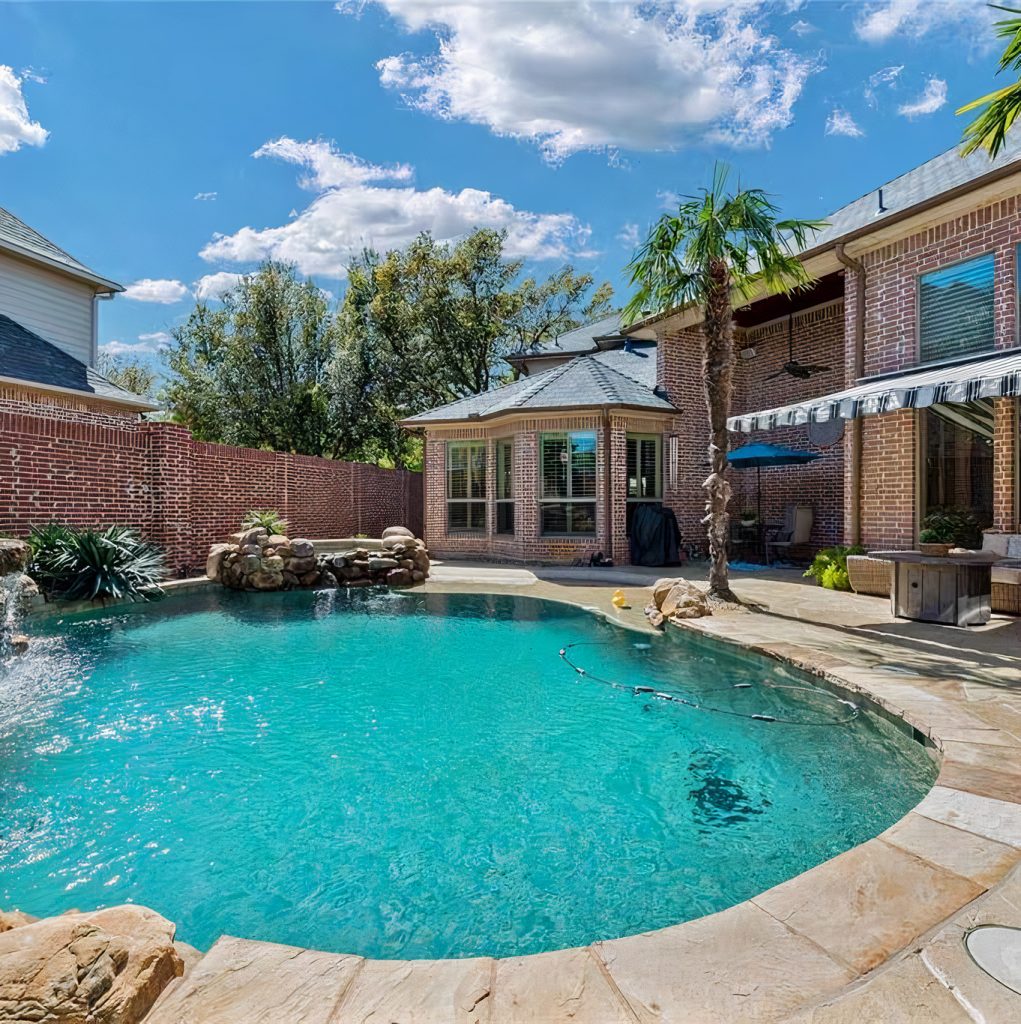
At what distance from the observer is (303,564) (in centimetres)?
1123

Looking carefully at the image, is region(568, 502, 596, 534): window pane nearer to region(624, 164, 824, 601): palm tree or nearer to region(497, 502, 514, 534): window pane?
region(497, 502, 514, 534): window pane

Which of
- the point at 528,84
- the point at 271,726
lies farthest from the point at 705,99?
the point at 271,726

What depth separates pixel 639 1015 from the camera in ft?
5.12

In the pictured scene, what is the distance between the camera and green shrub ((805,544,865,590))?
9.13m

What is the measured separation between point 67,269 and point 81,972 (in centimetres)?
1753

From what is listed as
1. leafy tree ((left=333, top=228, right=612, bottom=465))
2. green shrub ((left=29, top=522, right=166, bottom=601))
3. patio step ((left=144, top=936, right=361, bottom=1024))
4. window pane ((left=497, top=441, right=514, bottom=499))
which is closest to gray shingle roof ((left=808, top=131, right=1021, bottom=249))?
window pane ((left=497, top=441, right=514, bottom=499))

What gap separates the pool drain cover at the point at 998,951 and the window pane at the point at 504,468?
12457mm

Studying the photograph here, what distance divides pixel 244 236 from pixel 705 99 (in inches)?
860

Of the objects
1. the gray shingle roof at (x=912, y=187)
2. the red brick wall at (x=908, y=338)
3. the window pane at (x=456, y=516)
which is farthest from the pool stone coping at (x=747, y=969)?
the window pane at (x=456, y=516)

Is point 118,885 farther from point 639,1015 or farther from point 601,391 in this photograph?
point 601,391

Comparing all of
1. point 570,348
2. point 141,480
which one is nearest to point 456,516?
point 141,480

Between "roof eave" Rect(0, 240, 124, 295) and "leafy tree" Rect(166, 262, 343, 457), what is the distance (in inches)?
270

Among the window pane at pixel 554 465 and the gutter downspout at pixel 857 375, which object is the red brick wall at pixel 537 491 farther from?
the gutter downspout at pixel 857 375

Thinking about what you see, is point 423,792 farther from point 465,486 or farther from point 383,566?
point 465,486
